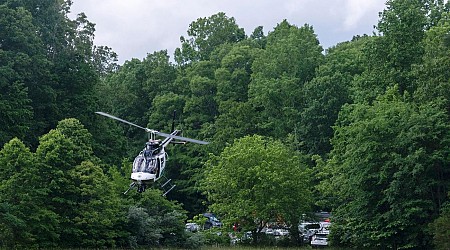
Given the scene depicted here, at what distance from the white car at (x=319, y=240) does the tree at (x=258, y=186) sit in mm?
1444

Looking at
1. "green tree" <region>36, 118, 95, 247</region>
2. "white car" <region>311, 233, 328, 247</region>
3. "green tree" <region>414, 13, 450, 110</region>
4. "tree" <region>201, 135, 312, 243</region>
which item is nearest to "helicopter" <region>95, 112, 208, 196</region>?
"green tree" <region>36, 118, 95, 247</region>

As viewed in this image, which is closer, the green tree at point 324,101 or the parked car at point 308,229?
the parked car at point 308,229

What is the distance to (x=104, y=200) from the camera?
3647 centimetres

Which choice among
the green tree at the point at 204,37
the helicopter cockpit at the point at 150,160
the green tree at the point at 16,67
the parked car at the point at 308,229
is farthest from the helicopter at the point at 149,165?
the green tree at the point at 204,37

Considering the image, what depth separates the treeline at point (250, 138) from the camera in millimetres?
35656

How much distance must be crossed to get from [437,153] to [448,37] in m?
7.09

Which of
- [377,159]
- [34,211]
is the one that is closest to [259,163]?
[377,159]

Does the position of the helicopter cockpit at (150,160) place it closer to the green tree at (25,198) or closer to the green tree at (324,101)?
the green tree at (25,198)

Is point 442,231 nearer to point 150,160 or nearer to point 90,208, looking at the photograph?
point 150,160

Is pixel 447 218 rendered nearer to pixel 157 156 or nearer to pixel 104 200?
pixel 157 156

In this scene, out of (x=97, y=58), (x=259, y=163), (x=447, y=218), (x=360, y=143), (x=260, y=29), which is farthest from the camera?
(x=260, y=29)

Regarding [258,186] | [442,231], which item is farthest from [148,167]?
[258,186]

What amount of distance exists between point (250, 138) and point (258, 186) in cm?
380

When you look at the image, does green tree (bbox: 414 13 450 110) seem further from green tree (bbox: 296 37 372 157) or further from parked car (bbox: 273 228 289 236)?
green tree (bbox: 296 37 372 157)
